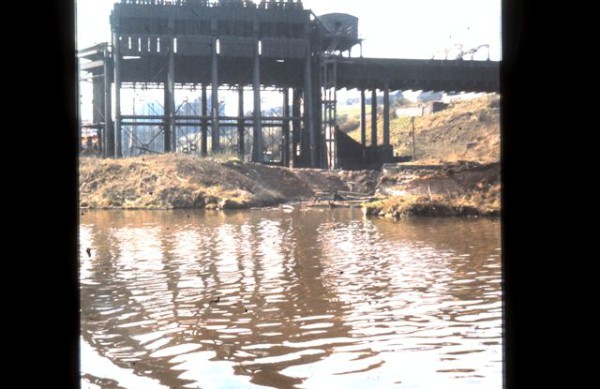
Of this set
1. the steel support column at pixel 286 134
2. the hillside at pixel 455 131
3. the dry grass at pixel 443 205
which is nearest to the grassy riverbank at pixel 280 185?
the dry grass at pixel 443 205

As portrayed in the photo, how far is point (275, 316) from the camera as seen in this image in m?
7.74

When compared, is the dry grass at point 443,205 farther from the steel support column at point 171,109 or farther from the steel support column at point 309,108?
the steel support column at point 171,109

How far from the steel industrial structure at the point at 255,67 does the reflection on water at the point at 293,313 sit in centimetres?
2912

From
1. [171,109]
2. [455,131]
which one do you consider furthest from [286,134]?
[455,131]

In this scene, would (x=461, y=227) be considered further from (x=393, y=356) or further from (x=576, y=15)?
(x=576, y=15)

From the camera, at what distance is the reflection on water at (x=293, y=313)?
18.0 ft

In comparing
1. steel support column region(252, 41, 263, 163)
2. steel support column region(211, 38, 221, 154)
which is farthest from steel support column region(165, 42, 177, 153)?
steel support column region(252, 41, 263, 163)

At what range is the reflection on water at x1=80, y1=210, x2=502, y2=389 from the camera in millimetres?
5473

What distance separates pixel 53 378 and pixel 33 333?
0.14 meters

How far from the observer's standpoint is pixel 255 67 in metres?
43.6

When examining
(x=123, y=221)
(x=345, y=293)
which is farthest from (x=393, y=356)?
(x=123, y=221)

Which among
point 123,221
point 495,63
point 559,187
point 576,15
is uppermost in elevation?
point 495,63

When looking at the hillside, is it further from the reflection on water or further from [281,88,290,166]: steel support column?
the reflection on water

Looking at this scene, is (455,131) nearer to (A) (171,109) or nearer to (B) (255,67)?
(B) (255,67)
